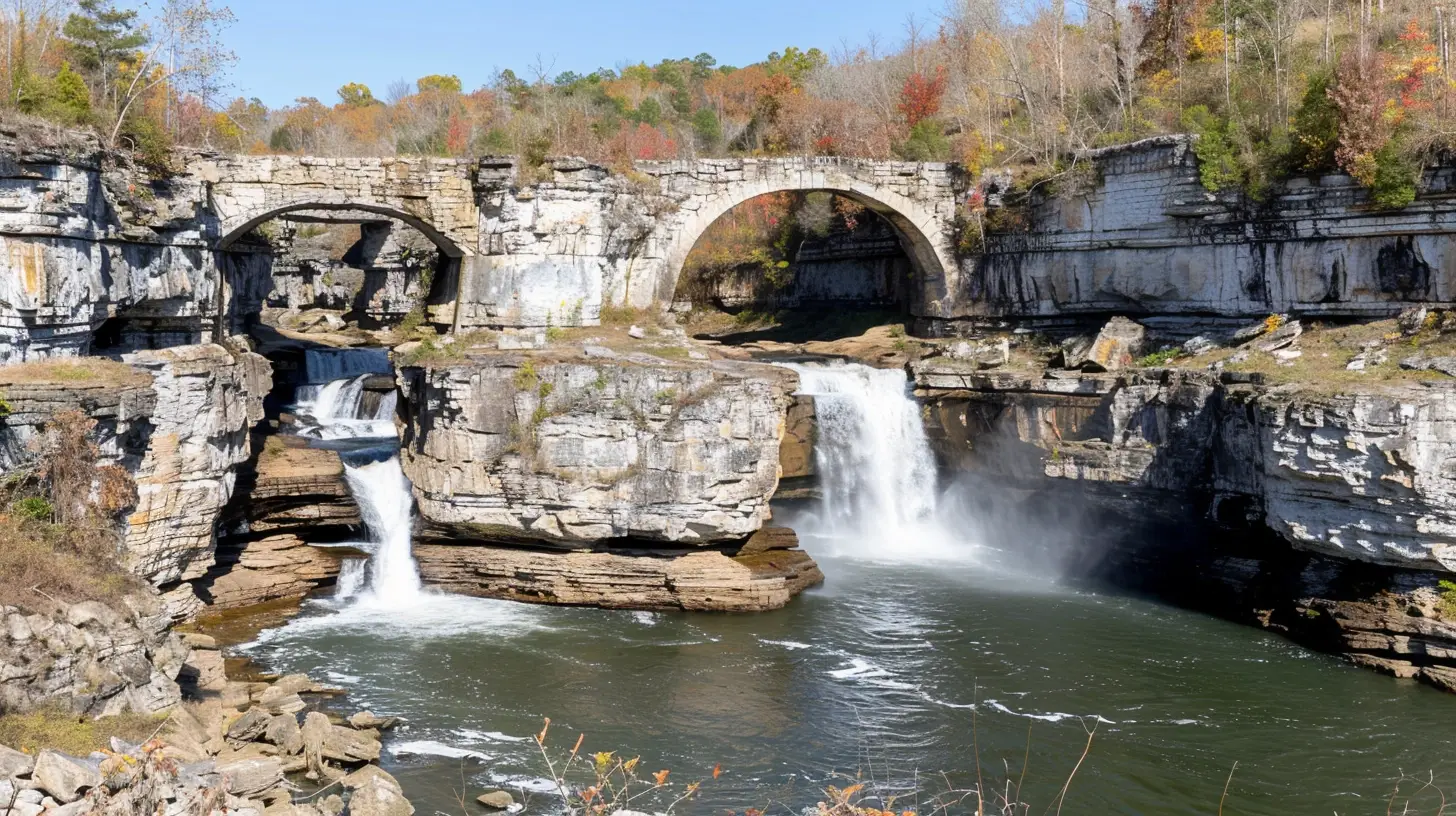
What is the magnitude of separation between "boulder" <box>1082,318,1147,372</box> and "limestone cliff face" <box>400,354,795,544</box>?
27.9 ft

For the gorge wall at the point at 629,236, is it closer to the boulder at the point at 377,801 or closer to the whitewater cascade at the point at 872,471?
the whitewater cascade at the point at 872,471

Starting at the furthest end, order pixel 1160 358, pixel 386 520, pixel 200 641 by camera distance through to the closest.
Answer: pixel 1160 358, pixel 386 520, pixel 200 641

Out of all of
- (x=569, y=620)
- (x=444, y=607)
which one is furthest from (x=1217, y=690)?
(x=444, y=607)

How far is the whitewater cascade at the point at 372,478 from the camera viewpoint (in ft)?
77.5

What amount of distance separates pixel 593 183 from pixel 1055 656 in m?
14.9

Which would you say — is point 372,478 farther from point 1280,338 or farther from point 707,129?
point 707,129

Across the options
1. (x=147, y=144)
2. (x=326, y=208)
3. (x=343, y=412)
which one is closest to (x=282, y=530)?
(x=343, y=412)

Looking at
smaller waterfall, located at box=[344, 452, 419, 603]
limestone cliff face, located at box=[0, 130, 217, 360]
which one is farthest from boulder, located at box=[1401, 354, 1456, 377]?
limestone cliff face, located at box=[0, 130, 217, 360]

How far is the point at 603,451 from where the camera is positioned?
23344mm

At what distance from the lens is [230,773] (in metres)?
14.5

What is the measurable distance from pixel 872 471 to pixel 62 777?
1895 centimetres

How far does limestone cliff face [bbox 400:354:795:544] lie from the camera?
23188 millimetres

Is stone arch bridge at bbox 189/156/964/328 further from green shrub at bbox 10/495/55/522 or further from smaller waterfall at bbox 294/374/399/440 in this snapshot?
green shrub at bbox 10/495/55/522

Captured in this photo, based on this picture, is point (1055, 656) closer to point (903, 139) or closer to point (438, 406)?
point (438, 406)
